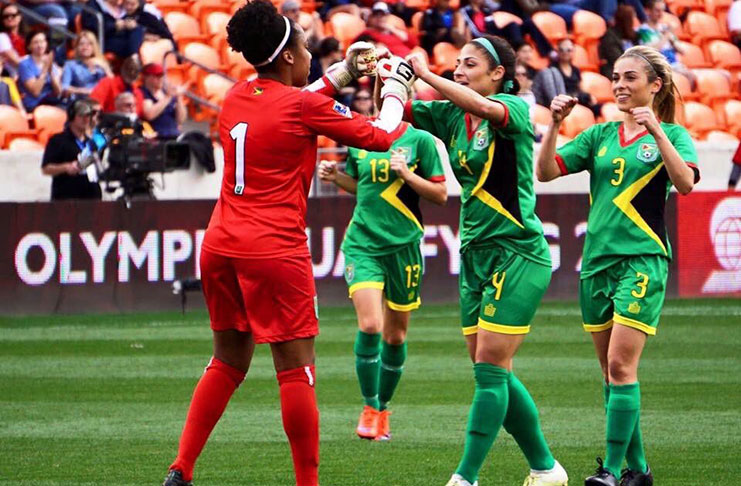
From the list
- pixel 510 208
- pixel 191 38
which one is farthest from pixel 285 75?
pixel 191 38

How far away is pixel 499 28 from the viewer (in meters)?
21.0

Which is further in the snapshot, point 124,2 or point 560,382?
point 124,2

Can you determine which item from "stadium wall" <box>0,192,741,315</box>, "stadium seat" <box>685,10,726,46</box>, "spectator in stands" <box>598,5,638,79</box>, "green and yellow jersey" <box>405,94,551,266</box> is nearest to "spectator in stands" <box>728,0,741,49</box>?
"stadium seat" <box>685,10,726,46</box>

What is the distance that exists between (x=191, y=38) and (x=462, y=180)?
13.7m

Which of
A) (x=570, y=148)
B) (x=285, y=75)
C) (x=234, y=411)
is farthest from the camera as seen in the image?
(x=234, y=411)

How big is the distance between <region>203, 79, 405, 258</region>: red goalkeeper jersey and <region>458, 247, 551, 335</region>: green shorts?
3.11 feet

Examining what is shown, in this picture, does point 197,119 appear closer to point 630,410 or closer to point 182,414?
point 182,414

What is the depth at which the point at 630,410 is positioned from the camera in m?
6.90

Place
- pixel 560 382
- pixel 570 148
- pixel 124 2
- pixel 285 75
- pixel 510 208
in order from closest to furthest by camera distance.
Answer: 1. pixel 285 75
2. pixel 510 208
3. pixel 570 148
4. pixel 560 382
5. pixel 124 2

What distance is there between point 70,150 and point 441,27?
699 centimetres

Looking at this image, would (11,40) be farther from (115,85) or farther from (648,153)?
(648,153)

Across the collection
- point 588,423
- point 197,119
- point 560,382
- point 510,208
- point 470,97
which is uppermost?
point 470,97

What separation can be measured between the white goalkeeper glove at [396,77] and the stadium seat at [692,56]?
17765 mm

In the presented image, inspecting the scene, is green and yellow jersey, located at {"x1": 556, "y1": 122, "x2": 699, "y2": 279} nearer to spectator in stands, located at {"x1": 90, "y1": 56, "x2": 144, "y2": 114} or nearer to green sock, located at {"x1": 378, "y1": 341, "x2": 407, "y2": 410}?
green sock, located at {"x1": 378, "y1": 341, "x2": 407, "y2": 410}
